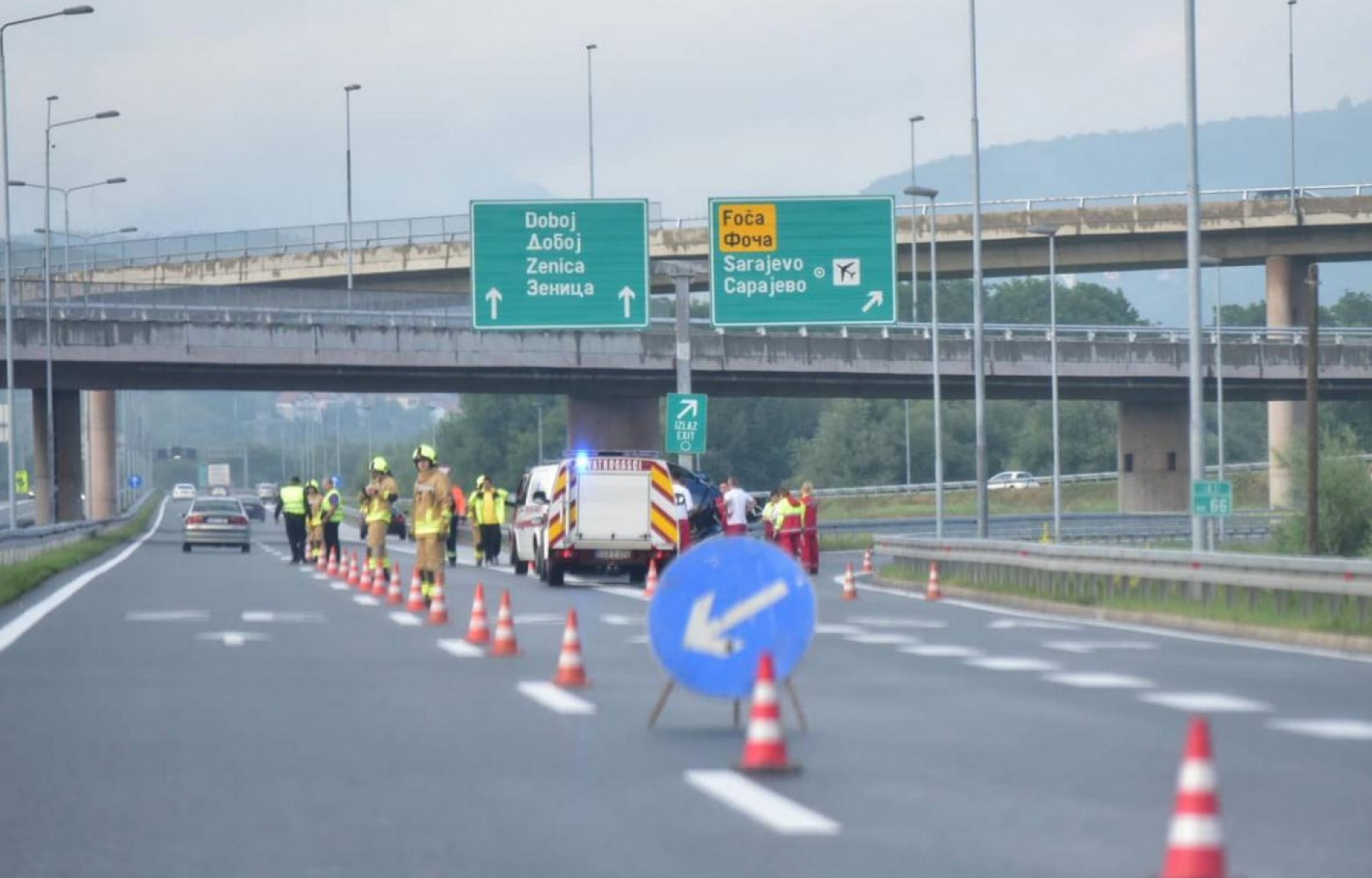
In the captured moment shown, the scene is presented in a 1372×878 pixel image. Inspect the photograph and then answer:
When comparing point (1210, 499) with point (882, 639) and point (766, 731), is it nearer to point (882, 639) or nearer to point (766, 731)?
point (882, 639)

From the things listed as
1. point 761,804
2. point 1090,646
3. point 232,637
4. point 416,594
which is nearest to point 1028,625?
point 1090,646

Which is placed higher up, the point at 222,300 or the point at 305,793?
the point at 222,300

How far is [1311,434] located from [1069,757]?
4100cm

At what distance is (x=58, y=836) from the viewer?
10.1 metres

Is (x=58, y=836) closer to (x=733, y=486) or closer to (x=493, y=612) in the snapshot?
(x=493, y=612)

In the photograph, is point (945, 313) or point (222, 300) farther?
point (945, 313)

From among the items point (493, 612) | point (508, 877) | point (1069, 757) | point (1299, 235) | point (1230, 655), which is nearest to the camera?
point (508, 877)

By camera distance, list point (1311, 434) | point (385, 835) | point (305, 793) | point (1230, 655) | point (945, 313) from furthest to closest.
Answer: point (945, 313), point (1311, 434), point (1230, 655), point (305, 793), point (385, 835)

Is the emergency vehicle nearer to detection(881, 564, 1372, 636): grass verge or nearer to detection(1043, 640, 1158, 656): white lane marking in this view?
detection(881, 564, 1372, 636): grass verge

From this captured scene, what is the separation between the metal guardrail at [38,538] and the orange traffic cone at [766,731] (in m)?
28.5

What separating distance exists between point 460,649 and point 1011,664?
4507 millimetres

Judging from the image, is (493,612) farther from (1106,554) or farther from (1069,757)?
(1069,757)

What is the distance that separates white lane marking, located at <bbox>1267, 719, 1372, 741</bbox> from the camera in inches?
555

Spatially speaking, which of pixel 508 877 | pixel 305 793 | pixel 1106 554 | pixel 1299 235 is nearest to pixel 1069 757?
pixel 305 793
